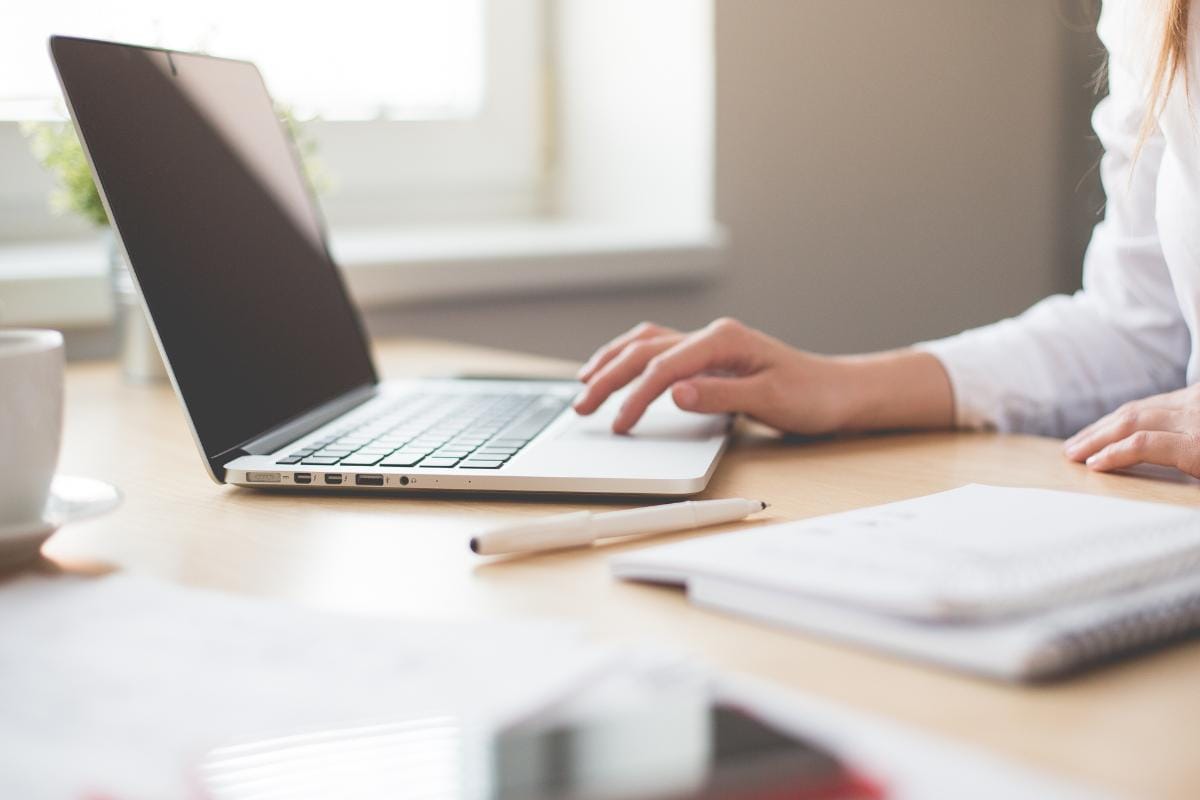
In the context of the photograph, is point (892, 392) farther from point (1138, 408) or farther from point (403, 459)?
point (403, 459)

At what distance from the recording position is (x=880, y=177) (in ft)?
6.07

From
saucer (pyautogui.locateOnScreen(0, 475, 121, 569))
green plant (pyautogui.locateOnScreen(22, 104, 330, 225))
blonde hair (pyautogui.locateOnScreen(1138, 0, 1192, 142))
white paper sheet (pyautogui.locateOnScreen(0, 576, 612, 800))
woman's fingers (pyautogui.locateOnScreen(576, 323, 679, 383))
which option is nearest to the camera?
white paper sheet (pyautogui.locateOnScreen(0, 576, 612, 800))

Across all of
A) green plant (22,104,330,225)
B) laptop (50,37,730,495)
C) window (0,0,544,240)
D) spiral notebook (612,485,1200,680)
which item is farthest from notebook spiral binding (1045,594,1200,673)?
window (0,0,544,240)

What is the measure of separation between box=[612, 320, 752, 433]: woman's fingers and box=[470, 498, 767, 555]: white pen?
189mm

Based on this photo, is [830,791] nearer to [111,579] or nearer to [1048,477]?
[111,579]

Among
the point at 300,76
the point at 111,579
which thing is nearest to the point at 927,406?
the point at 111,579

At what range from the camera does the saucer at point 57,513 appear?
560mm

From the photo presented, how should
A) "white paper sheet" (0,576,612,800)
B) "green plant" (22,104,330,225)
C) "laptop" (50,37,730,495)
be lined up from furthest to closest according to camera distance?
1. "green plant" (22,104,330,225)
2. "laptop" (50,37,730,495)
3. "white paper sheet" (0,576,612,800)

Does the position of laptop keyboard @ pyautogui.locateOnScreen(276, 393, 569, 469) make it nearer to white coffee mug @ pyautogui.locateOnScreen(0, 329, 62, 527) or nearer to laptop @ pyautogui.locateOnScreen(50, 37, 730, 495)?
laptop @ pyautogui.locateOnScreen(50, 37, 730, 495)

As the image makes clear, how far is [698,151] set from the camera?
5.62 feet

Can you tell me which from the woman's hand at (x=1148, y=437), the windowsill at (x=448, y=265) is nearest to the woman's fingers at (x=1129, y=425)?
the woman's hand at (x=1148, y=437)

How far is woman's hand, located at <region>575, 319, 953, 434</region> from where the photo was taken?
2.75 ft

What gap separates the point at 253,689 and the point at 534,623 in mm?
101

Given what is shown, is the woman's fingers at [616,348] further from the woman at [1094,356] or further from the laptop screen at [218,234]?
the laptop screen at [218,234]
